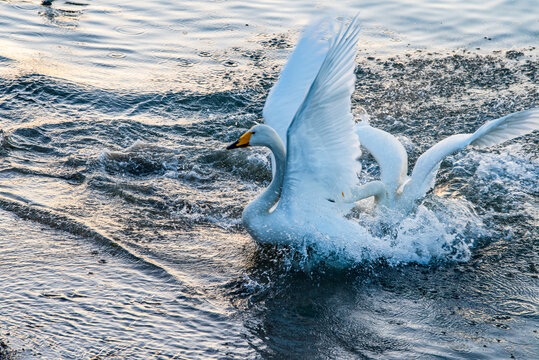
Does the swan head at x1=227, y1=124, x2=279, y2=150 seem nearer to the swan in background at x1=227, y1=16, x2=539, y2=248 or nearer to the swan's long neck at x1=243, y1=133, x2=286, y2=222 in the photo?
the swan in background at x1=227, y1=16, x2=539, y2=248

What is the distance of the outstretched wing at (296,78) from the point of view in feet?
18.8

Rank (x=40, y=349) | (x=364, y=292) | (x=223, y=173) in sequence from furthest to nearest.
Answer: (x=223, y=173), (x=364, y=292), (x=40, y=349)

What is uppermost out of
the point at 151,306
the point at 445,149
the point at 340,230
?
the point at 445,149

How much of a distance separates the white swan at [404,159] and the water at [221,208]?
0.77ft

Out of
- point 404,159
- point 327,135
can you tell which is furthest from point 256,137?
point 404,159

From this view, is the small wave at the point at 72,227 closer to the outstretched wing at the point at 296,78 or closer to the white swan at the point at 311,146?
the white swan at the point at 311,146

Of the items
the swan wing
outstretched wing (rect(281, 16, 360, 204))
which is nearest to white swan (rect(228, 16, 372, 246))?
outstretched wing (rect(281, 16, 360, 204))

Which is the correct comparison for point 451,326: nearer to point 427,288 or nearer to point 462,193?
point 427,288

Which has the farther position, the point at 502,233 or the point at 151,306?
the point at 502,233

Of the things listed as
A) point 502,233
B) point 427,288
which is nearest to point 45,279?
point 427,288

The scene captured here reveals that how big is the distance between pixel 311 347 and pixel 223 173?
3.30 metres

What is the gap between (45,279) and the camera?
4.82m

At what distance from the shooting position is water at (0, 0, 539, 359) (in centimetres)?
440

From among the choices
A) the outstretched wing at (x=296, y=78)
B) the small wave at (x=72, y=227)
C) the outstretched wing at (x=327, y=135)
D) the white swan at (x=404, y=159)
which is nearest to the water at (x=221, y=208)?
the small wave at (x=72, y=227)
